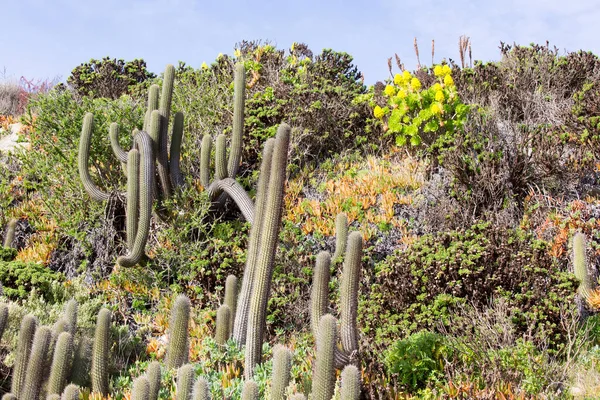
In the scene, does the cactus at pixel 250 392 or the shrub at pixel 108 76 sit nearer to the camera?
the cactus at pixel 250 392

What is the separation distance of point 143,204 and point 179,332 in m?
2.34

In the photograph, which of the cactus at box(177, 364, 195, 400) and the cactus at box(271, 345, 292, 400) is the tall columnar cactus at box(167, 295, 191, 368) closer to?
the cactus at box(177, 364, 195, 400)

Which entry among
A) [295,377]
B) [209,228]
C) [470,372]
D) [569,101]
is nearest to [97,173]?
[209,228]

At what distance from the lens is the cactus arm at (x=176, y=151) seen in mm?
7902

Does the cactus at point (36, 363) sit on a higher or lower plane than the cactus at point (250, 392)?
higher

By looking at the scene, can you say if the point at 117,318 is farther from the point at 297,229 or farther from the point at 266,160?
the point at 266,160

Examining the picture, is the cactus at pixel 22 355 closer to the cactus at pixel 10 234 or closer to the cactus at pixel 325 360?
the cactus at pixel 325 360

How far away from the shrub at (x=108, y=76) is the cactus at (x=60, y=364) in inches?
425

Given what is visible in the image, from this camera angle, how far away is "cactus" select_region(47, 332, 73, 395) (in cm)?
449

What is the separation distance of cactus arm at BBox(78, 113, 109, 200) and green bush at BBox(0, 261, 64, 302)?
4.48ft

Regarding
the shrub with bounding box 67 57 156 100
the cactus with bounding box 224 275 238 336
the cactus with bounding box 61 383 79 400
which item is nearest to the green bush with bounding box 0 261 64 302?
the cactus with bounding box 224 275 238 336

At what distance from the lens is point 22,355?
468cm

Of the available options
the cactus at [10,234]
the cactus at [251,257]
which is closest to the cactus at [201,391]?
the cactus at [251,257]

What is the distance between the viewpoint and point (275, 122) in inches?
391
